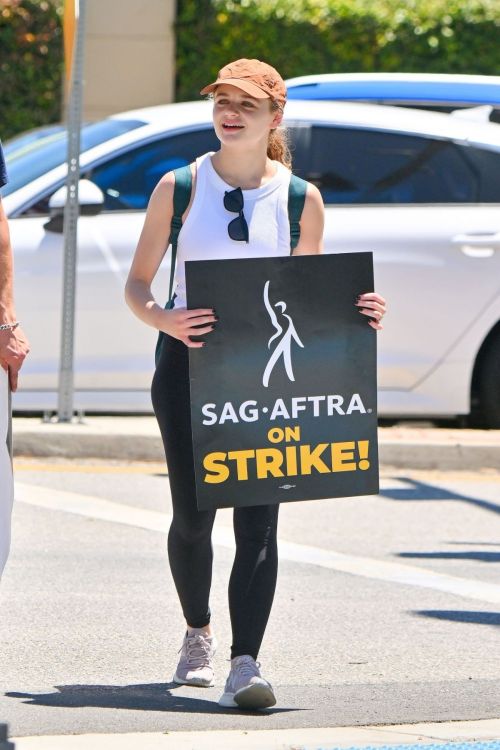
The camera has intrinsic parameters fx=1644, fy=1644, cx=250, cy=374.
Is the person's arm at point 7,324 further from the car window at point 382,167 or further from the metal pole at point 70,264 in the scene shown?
the car window at point 382,167

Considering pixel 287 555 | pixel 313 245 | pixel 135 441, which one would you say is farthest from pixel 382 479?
pixel 313 245

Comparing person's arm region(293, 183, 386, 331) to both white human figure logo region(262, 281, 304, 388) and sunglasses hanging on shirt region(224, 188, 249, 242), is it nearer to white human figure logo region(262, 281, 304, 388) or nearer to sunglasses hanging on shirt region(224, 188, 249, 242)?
sunglasses hanging on shirt region(224, 188, 249, 242)

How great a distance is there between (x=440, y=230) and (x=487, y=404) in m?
1.02

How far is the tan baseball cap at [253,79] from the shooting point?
4352mm

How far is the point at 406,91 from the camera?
9703 mm

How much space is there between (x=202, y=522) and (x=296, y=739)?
2.25ft

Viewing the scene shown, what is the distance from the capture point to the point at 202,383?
4.24 m

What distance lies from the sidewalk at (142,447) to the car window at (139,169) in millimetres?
1249

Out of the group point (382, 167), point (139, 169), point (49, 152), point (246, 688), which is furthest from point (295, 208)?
point (49, 152)

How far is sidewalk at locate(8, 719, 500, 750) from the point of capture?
3990 mm

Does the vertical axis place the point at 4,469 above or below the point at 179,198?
below

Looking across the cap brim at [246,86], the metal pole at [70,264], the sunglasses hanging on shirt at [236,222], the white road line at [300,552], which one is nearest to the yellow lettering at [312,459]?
the sunglasses hanging on shirt at [236,222]

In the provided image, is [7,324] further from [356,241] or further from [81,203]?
[356,241]

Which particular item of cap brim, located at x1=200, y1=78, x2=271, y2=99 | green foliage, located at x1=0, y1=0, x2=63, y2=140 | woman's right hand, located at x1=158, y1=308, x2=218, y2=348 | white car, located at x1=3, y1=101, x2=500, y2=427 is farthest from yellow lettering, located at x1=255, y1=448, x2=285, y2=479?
green foliage, located at x1=0, y1=0, x2=63, y2=140
